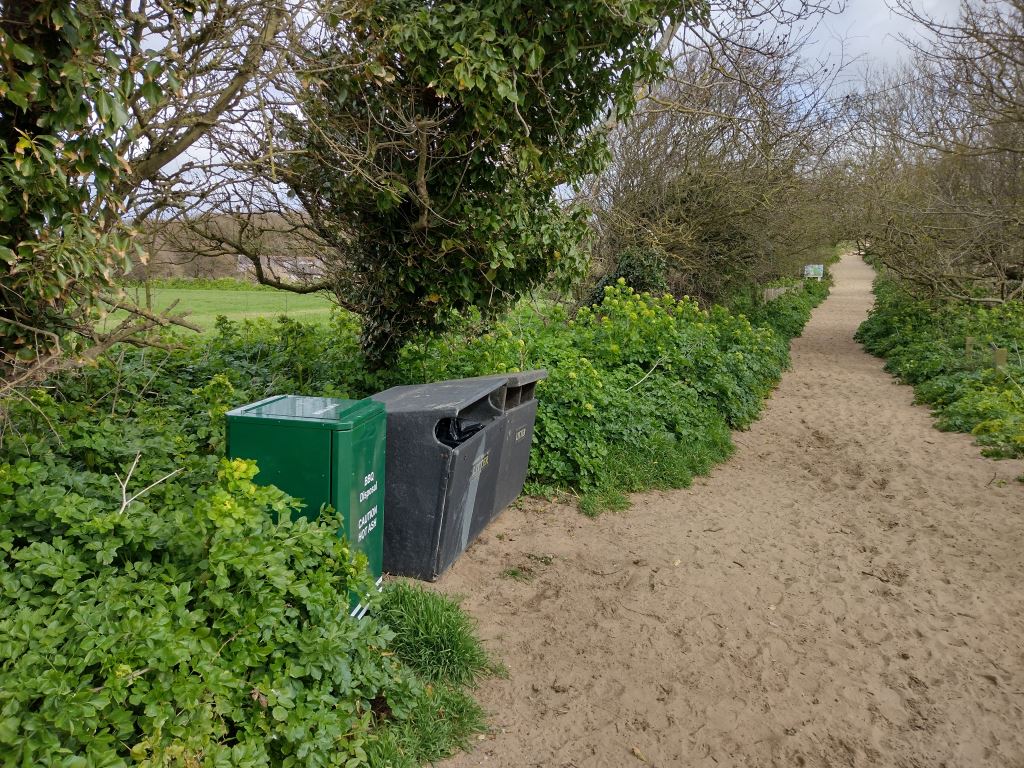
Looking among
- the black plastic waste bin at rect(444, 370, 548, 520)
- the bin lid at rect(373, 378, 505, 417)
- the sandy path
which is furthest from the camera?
the black plastic waste bin at rect(444, 370, 548, 520)

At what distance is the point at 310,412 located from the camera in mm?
3430

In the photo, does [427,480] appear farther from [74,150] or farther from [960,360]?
[960,360]

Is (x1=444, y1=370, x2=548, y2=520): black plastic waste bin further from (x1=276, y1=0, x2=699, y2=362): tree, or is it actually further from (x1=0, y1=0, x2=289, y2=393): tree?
(x1=0, y1=0, x2=289, y2=393): tree

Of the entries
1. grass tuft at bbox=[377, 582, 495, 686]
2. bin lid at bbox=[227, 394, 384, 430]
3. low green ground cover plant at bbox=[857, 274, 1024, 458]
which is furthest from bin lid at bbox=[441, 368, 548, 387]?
low green ground cover plant at bbox=[857, 274, 1024, 458]

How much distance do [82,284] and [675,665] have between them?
333 centimetres

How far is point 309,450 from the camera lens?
328cm

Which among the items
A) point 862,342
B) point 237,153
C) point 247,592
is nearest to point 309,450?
point 247,592

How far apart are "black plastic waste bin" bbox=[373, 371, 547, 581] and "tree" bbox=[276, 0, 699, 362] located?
4.62ft

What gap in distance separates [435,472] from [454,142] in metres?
2.53

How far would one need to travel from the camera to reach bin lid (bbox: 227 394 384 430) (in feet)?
10.7

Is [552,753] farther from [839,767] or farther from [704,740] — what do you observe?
[839,767]

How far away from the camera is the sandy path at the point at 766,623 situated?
10.4ft

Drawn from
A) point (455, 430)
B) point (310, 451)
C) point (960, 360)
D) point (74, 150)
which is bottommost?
point (960, 360)

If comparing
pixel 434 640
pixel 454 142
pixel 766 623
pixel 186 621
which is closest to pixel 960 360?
pixel 766 623
